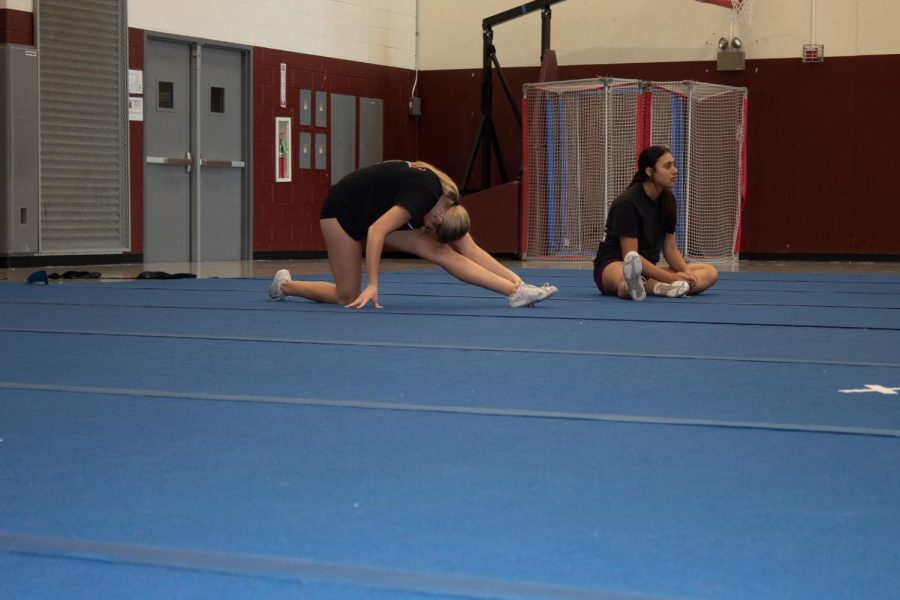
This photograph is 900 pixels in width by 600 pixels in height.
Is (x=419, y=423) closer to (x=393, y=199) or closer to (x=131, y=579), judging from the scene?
(x=131, y=579)

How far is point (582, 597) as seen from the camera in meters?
1.61

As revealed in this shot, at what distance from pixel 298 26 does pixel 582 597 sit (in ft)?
42.2

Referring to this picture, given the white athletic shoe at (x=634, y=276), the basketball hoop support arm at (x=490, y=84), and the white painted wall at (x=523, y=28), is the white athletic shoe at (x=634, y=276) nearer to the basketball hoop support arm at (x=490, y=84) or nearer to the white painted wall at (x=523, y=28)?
the white painted wall at (x=523, y=28)

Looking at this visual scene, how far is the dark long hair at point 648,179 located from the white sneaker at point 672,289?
0.36 metres

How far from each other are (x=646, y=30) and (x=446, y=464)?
506 inches

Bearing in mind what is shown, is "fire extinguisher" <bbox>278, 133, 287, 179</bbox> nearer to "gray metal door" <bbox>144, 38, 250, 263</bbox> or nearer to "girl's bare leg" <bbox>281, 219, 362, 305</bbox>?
"gray metal door" <bbox>144, 38, 250, 263</bbox>

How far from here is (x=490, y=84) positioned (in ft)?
46.6

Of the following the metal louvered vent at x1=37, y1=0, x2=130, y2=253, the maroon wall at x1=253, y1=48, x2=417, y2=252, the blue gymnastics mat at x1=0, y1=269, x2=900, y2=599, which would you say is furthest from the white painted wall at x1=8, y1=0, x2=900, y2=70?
the blue gymnastics mat at x1=0, y1=269, x2=900, y2=599

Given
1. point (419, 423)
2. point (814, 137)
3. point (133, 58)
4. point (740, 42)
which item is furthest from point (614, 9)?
point (419, 423)

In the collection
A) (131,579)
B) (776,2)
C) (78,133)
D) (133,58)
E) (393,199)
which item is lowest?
(131,579)

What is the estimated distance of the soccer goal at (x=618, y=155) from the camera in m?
12.8

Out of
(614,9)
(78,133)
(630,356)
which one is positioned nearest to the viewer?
(630,356)

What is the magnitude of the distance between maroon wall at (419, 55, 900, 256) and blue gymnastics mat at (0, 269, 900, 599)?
366 inches

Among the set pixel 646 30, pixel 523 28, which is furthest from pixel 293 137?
pixel 646 30
